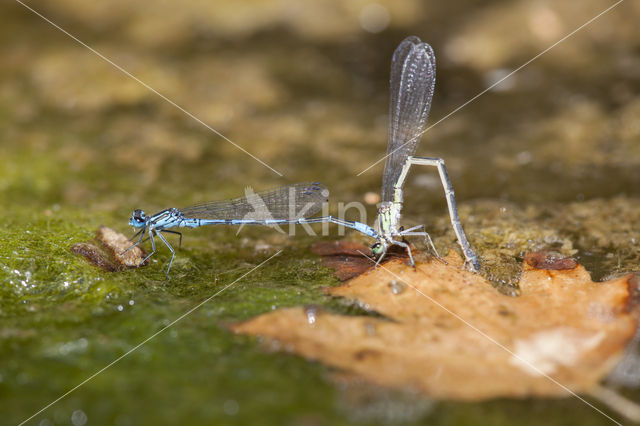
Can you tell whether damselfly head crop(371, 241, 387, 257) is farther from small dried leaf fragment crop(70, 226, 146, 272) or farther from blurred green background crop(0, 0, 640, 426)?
small dried leaf fragment crop(70, 226, 146, 272)

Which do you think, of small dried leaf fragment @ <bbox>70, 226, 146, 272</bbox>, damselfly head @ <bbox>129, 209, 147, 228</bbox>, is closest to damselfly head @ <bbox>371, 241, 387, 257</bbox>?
small dried leaf fragment @ <bbox>70, 226, 146, 272</bbox>

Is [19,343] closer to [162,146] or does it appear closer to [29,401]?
[29,401]

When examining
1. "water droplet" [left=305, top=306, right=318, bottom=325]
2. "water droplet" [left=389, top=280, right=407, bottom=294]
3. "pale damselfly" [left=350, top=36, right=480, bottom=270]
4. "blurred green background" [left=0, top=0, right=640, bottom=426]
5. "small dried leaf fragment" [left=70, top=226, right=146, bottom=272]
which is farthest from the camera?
"pale damselfly" [left=350, top=36, right=480, bottom=270]

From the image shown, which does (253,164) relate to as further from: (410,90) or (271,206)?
(410,90)

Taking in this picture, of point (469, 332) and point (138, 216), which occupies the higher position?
point (138, 216)

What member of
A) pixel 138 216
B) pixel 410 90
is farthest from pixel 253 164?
pixel 410 90

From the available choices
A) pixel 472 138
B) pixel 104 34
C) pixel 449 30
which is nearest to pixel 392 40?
pixel 449 30
